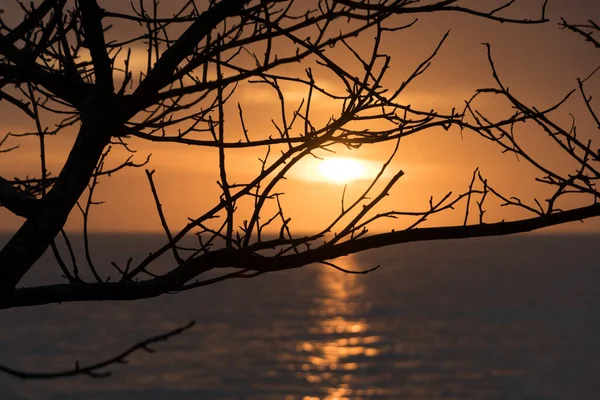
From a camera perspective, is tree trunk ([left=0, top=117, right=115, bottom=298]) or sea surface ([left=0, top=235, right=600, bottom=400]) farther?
sea surface ([left=0, top=235, right=600, bottom=400])

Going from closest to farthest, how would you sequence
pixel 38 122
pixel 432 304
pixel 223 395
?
pixel 38 122 → pixel 223 395 → pixel 432 304

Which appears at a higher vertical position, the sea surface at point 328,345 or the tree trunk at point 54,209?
the tree trunk at point 54,209

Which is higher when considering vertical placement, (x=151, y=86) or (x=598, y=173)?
(x=151, y=86)

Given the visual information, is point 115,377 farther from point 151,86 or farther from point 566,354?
point 151,86

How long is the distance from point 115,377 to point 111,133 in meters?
78.2

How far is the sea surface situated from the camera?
7525 centimetres

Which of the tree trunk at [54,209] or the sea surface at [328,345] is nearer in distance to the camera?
the tree trunk at [54,209]

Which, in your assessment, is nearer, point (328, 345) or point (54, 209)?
point (54, 209)

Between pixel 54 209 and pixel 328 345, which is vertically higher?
pixel 54 209

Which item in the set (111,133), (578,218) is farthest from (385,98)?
(111,133)

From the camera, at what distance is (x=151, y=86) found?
11.8ft

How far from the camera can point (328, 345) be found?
99.6 metres

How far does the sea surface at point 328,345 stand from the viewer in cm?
7525

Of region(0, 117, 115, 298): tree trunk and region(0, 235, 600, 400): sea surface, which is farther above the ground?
region(0, 117, 115, 298): tree trunk
